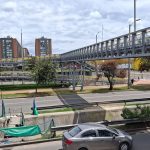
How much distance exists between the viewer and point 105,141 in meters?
15.1

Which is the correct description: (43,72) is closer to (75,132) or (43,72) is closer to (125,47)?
(125,47)

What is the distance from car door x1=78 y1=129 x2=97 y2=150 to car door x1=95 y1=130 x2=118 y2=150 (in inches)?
7.3

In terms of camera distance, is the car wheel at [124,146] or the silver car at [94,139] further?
the car wheel at [124,146]

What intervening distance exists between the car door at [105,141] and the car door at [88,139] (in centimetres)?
19

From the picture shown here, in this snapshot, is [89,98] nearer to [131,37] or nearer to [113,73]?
[113,73]

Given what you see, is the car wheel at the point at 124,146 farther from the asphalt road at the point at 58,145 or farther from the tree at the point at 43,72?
the tree at the point at 43,72

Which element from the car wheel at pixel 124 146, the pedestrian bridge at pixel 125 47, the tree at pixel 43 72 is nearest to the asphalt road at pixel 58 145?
the car wheel at pixel 124 146

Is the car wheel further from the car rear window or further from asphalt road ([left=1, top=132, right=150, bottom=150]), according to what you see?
the car rear window

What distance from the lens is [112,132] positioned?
1541 centimetres

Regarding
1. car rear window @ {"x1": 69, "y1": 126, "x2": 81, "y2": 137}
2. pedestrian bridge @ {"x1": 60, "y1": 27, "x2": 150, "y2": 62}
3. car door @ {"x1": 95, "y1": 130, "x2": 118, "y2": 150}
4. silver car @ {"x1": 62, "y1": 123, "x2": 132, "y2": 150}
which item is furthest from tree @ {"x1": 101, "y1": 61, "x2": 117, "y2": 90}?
car rear window @ {"x1": 69, "y1": 126, "x2": 81, "y2": 137}

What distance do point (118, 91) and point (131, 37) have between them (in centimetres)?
1967

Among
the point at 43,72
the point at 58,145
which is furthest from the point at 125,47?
the point at 43,72

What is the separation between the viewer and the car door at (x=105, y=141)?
14977 millimetres

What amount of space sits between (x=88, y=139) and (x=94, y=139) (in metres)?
0.28
